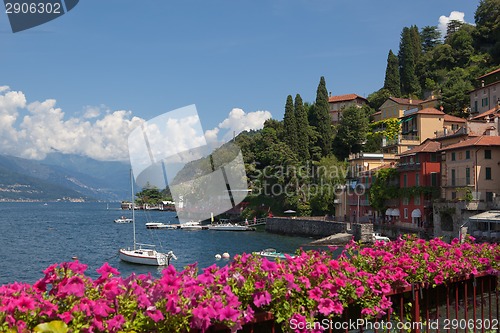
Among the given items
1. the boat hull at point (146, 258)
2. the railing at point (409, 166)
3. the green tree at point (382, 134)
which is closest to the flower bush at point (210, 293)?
the boat hull at point (146, 258)

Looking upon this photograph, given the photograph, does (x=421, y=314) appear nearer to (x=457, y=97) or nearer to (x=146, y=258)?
(x=146, y=258)

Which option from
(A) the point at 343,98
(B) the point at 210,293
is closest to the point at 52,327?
(B) the point at 210,293

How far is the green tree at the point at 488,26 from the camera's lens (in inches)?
2936

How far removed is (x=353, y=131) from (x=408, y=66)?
2183cm

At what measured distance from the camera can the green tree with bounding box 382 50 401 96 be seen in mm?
86625

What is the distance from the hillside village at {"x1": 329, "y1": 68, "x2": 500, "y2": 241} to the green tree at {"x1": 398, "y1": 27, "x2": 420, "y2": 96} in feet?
69.6

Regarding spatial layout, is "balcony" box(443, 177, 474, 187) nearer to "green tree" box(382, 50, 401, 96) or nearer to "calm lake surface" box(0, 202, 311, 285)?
"calm lake surface" box(0, 202, 311, 285)

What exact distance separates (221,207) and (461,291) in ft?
246

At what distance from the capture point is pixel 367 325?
4418 millimetres

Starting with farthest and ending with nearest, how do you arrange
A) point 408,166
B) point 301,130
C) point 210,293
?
point 301,130, point 408,166, point 210,293

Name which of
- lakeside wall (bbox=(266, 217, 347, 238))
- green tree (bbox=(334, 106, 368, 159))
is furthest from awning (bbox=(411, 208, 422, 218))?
green tree (bbox=(334, 106, 368, 159))

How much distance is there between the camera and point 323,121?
79.1 m

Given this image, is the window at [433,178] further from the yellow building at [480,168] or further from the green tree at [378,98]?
the green tree at [378,98]

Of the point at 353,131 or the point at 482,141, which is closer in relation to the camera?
the point at 482,141
